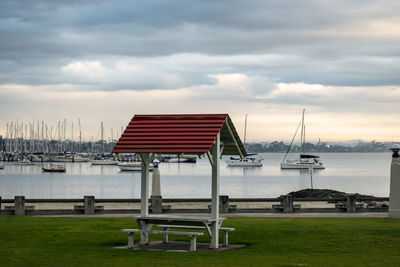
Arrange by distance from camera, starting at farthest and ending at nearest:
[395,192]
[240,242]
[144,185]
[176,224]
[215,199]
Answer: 1. [395,192]
2. [240,242]
3. [176,224]
4. [144,185]
5. [215,199]

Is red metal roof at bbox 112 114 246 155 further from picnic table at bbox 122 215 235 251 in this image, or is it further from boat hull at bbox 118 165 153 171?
boat hull at bbox 118 165 153 171

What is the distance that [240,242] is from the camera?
22938 millimetres

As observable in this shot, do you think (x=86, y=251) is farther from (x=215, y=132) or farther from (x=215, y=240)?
(x=215, y=132)

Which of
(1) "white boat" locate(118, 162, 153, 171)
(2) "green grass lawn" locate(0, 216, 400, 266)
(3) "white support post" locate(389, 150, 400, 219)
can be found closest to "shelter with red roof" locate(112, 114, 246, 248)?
(2) "green grass lawn" locate(0, 216, 400, 266)

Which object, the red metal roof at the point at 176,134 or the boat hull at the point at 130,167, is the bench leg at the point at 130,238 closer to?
the red metal roof at the point at 176,134

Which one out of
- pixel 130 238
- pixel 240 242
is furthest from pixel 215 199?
pixel 130 238

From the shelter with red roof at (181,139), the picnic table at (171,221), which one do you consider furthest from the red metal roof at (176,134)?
the picnic table at (171,221)

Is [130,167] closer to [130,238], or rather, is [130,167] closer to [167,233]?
[130,238]

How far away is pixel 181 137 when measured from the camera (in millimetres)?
21688

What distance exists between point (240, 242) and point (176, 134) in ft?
13.7

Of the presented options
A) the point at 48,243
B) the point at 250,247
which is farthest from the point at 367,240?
the point at 48,243

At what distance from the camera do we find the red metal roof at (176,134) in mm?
21234

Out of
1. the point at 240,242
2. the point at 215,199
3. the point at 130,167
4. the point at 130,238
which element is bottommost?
the point at 240,242

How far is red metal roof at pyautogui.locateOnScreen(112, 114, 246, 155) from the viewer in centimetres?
2123
